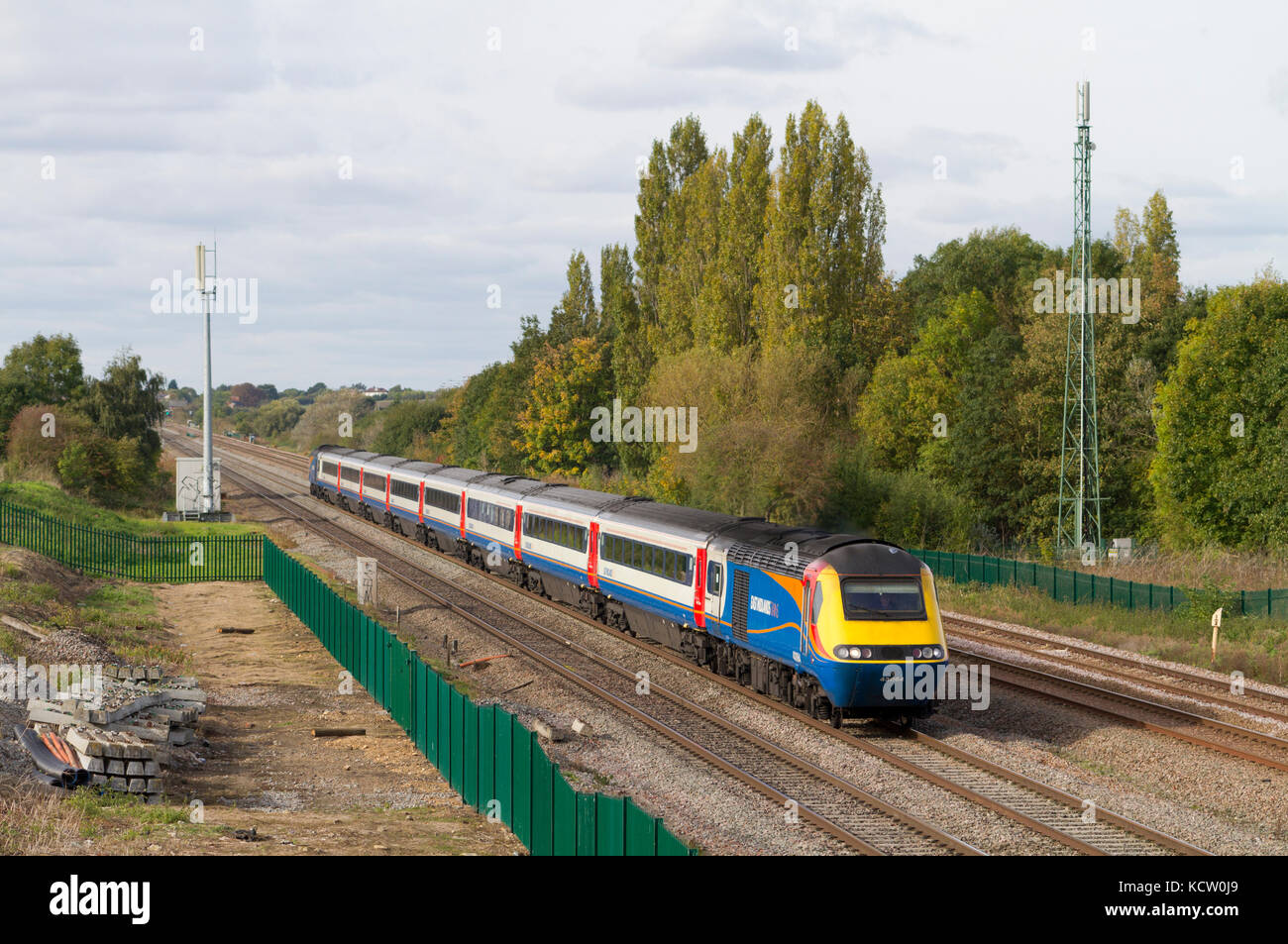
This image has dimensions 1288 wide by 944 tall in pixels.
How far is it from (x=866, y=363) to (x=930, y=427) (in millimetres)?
7215

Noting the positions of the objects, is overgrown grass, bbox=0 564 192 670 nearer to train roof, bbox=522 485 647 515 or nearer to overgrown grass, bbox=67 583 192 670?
overgrown grass, bbox=67 583 192 670

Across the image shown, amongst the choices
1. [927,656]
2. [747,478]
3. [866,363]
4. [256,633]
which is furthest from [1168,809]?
[866,363]

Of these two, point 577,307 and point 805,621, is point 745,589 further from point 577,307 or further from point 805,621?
point 577,307

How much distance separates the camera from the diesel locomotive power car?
1938 cm

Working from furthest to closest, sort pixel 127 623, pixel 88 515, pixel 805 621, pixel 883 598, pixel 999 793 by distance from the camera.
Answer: pixel 88 515, pixel 127 623, pixel 805 621, pixel 883 598, pixel 999 793

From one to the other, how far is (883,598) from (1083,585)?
18.0 metres

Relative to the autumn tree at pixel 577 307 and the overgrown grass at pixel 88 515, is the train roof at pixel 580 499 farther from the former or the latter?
the autumn tree at pixel 577 307

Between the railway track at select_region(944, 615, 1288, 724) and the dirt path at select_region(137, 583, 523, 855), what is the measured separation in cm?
1498

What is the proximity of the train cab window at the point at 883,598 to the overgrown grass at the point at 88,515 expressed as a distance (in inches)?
1400

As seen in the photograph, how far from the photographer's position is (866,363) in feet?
209

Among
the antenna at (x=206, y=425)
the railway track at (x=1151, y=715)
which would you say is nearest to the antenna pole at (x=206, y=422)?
the antenna at (x=206, y=425)

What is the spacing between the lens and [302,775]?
1802 cm

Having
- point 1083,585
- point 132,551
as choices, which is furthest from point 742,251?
point 132,551
